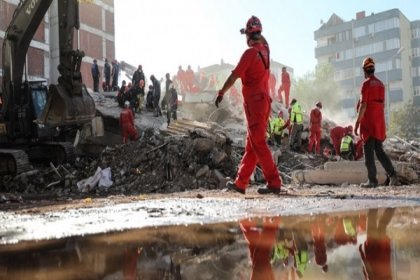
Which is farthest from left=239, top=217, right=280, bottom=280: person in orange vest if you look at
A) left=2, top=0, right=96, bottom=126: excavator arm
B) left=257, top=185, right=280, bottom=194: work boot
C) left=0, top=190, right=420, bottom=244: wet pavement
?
left=2, top=0, right=96, bottom=126: excavator arm

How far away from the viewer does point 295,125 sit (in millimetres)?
16156

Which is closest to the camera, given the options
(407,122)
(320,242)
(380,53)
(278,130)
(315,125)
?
(320,242)

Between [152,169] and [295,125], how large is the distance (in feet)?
21.7

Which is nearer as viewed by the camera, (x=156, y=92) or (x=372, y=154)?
(x=372, y=154)

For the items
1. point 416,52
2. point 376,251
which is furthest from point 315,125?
point 416,52

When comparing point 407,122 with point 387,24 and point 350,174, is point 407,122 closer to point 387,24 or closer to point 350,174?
point 387,24

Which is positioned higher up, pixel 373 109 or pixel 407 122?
pixel 407 122

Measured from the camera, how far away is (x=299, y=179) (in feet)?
26.0

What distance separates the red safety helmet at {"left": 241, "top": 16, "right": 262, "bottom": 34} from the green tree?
50.0 meters

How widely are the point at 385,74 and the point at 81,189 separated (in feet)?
199

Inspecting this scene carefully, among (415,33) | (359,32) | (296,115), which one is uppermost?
(359,32)

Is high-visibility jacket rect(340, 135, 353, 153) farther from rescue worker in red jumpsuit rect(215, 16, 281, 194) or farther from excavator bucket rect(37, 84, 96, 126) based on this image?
rescue worker in red jumpsuit rect(215, 16, 281, 194)

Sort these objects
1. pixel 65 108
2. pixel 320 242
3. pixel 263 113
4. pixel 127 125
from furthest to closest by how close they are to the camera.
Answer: pixel 127 125, pixel 65 108, pixel 263 113, pixel 320 242

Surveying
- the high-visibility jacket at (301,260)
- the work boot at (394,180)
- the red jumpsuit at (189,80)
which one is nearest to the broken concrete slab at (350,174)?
the work boot at (394,180)
